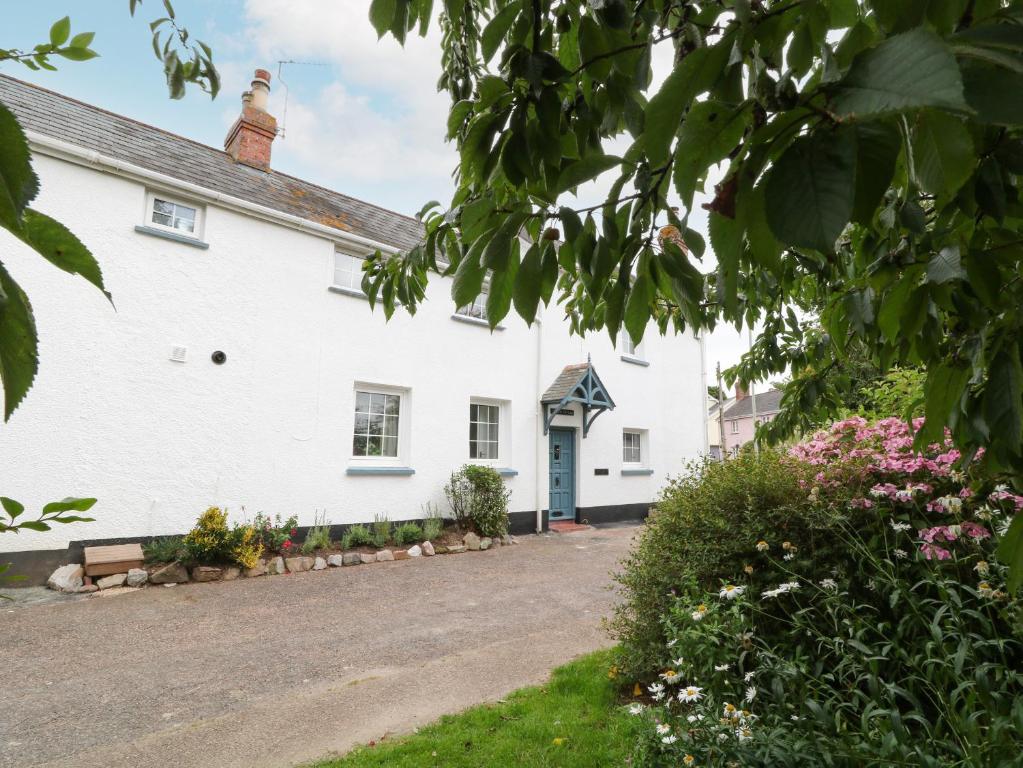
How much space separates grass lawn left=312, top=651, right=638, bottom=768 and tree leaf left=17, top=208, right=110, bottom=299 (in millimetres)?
2964

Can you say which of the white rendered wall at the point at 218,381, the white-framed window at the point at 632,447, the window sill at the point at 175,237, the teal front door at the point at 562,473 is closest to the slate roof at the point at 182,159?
A: the white rendered wall at the point at 218,381

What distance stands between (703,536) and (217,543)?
19.9ft

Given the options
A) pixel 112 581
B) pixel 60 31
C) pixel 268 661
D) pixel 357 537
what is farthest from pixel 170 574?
pixel 60 31

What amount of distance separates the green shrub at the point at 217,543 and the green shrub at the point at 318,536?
30.8 inches

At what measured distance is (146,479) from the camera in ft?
23.8

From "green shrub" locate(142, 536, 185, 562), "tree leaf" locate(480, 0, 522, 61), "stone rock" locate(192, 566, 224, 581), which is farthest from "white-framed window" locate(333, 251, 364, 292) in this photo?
"tree leaf" locate(480, 0, 522, 61)

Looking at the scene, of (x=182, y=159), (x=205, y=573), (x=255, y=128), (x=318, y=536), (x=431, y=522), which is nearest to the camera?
(x=205, y=573)

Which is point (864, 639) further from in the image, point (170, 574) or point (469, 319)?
point (469, 319)

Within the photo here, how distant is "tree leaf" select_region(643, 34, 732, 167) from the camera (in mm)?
563

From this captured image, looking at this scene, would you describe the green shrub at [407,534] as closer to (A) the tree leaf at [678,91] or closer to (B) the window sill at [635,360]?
(B) the window sill at [635,360]

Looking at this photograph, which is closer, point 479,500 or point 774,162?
point 774,162

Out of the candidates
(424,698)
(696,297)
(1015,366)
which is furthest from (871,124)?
(424,698)

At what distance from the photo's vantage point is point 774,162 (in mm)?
542

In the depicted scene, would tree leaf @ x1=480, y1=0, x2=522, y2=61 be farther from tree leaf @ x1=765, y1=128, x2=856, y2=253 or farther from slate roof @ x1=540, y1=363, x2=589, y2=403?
slate roof @ x1=540, y1=363, x2=589, y2=403
